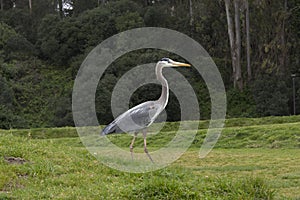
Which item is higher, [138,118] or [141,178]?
[138,118]

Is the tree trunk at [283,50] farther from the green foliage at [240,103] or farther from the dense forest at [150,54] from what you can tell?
the green foliage at [240,103]

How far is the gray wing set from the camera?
8.64 metres

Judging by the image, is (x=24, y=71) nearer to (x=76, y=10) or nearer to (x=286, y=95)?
(x=76, y=10)

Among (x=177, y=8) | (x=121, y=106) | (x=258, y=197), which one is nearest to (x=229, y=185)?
(x=258, y=197)

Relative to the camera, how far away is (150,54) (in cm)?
3691

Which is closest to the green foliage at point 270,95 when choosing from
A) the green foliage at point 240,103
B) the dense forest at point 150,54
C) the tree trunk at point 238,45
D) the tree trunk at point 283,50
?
the dense forest at point 150,54

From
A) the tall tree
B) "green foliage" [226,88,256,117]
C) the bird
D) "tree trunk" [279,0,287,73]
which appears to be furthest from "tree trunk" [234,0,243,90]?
the bird

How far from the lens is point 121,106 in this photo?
88.3ft

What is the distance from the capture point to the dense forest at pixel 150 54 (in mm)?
36438

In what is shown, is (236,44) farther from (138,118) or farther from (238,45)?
(138,118)

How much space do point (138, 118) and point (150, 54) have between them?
2845 cm

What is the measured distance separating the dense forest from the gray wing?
23.6m

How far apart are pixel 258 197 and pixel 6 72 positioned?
1444 inches

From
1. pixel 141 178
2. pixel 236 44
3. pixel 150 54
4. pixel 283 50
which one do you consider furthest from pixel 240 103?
pixel 141 178
